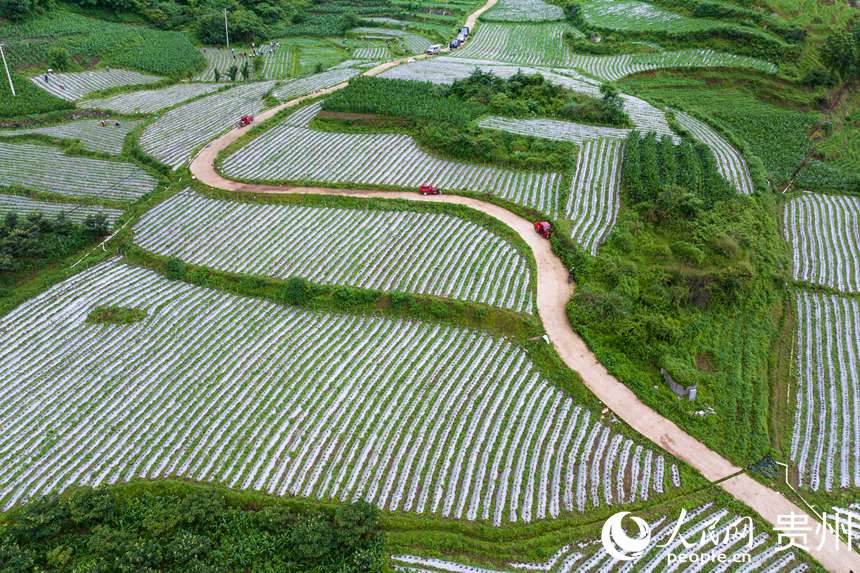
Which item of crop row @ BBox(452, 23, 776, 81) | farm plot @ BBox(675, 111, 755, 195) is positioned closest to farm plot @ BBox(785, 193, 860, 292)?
farm plot @ BBox(675, 111, 755, 195)

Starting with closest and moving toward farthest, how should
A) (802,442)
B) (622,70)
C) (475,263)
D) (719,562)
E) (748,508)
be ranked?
(719,562)
(748,508)
(802,442)
(475,263)
(622,70)

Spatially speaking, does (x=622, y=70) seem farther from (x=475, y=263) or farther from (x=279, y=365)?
(x=279, y=365)

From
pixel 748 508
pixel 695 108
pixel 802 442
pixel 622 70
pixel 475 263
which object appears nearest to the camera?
pixel 748 508

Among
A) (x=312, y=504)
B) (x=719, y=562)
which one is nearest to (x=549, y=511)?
(x=719, y=562)

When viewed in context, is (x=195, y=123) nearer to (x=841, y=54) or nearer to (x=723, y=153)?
(x=723, y=153)

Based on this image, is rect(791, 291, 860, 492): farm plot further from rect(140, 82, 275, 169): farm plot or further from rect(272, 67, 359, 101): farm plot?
rect(272, 67, 359, 101): farm plot

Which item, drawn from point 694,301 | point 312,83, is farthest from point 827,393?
point 312,83
